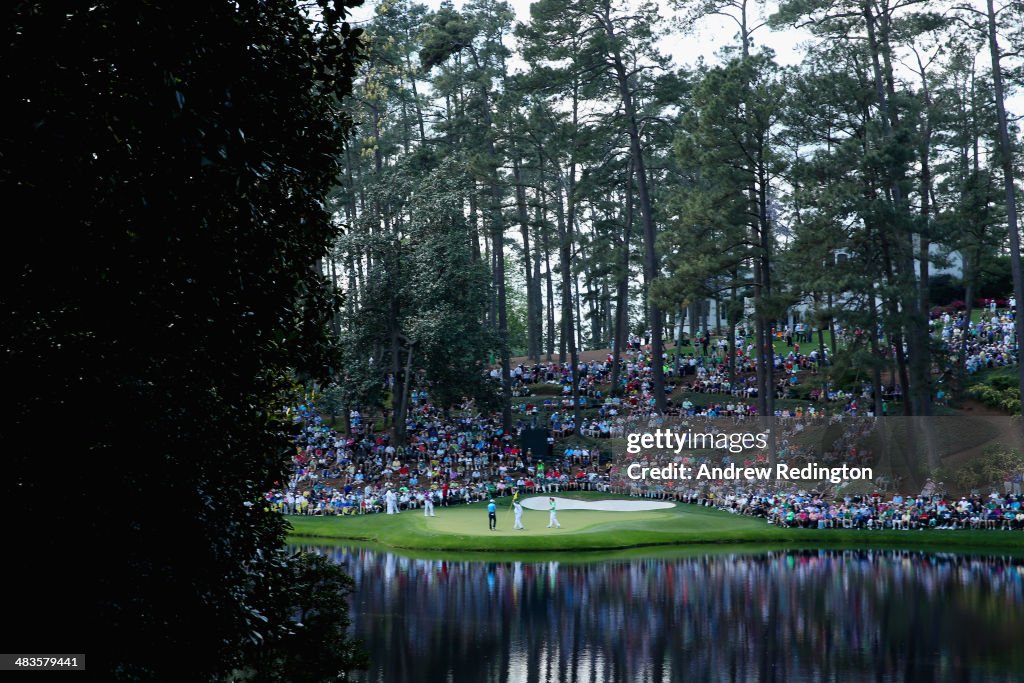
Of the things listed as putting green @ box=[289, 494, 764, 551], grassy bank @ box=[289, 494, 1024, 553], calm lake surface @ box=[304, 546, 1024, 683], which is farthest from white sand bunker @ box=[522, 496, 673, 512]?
calm lake surface @ box=[304, 546, 1024, 683]

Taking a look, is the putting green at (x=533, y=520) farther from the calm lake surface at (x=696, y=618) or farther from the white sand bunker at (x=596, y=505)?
the calm lake surface at (x=696, y=618)

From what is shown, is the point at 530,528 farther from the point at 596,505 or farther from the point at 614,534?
the point at 596,505

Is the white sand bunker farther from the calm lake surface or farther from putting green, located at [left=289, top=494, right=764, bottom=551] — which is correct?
the calm lake surface

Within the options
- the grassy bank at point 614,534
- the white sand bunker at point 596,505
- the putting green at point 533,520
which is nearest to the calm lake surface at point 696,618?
the grassy bank at point 614,534

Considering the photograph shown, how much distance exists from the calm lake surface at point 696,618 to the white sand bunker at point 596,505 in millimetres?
9262

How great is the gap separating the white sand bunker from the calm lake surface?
9.26 metres

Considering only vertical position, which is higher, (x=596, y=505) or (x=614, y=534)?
(x=596, y=505)

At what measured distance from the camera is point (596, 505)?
48.5 m

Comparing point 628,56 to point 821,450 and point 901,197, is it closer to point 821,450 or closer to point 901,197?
point 901,197

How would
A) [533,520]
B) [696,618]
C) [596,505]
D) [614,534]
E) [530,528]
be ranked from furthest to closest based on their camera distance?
[596,505] < [533,520] < [530,528] < [614,534] < [696,618]

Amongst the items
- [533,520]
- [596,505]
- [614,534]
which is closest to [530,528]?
[533,520]

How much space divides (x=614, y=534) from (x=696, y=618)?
46.6ft

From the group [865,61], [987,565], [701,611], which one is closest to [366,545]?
[701,611]

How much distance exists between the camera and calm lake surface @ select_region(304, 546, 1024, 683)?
72.8ft
